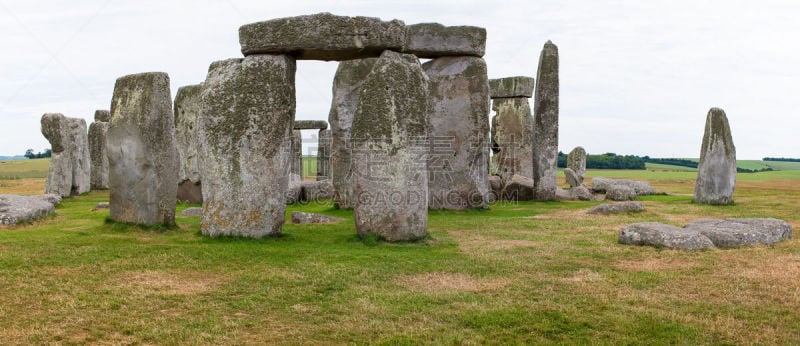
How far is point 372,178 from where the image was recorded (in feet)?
32.3

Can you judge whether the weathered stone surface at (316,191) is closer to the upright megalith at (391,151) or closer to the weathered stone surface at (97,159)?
the upright megalith at (391,151)

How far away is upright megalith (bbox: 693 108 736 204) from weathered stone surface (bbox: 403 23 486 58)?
6846 mm

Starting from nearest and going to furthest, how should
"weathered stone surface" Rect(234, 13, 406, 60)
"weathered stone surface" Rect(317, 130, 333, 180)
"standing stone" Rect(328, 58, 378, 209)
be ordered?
1. "weathered stone surface" Rect(234, 13, 406, 60)
2. "standing stone" Rect(328, 58, 378, 209)
3. "weathered stone surface" Rect(317, 130, 333, 180)

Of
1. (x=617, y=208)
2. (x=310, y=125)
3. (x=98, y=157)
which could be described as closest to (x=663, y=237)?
(x=617, y=208)

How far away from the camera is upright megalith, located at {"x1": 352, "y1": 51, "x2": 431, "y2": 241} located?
32.3ft

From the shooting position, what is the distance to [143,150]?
438 inches

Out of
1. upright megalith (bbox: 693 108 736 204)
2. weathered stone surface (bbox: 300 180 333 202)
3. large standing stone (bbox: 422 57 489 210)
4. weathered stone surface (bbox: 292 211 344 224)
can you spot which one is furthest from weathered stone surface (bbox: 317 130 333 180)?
upright megalith (bbox: 693 108 736 204)

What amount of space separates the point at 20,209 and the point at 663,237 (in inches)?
467

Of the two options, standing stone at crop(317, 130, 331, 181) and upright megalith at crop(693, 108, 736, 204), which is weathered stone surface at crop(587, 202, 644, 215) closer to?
upright megalith at crop(693, 108, 736, 204)

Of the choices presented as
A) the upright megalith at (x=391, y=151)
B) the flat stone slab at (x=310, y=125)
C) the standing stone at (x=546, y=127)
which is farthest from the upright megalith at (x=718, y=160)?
the flat stone slab at (x=310, y=125)

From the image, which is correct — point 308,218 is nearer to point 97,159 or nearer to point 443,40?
point 443,40

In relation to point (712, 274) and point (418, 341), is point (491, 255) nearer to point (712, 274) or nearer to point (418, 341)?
point (712, 274)

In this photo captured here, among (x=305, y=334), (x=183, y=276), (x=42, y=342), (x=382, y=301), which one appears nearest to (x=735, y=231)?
(x=382, y=301)

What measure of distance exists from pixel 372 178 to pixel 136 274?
3.64 meters
